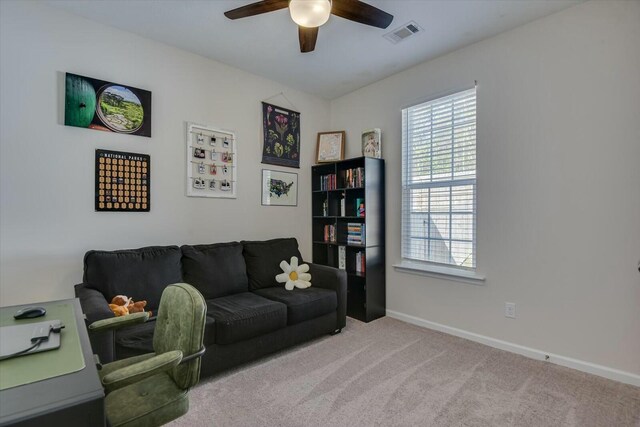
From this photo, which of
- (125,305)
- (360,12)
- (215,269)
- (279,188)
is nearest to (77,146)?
(125,305)

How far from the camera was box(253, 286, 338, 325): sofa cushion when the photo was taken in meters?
2.62

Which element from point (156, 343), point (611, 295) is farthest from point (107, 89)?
point (611, 295)

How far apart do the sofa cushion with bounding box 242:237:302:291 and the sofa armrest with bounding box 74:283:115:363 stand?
4.11 feet

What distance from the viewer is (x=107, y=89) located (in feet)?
8.39

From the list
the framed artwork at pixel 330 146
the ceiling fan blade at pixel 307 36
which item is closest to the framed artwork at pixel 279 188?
the framed artwork at pixel 330 146

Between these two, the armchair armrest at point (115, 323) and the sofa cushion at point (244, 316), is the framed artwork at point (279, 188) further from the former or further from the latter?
the armchair armrest at point (115, 323)

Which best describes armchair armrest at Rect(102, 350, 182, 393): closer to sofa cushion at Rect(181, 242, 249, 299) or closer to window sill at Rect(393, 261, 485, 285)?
sofa cushion at Rect(181, 242, 249, 299)

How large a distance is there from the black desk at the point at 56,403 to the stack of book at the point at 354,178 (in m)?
2.95

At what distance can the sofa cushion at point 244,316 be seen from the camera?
2195 millimetres

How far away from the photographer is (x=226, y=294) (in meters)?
2.81

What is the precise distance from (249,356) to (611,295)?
2.58m

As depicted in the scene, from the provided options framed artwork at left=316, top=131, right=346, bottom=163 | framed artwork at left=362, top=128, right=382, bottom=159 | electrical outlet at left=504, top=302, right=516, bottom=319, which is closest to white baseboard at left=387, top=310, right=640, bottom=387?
electrical outlet at left=504, top=302, right=516, bottom=319

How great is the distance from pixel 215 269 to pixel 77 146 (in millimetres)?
1418

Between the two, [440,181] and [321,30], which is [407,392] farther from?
[321,30]
